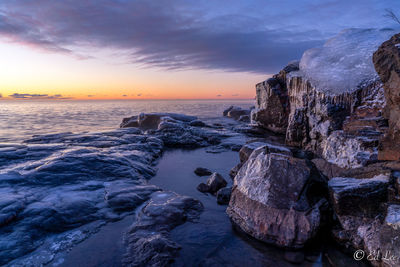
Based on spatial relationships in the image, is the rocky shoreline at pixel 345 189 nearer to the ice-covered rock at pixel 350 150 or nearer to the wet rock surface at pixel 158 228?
the ice-covered rock at pixel 350 150

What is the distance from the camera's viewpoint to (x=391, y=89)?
434 cm

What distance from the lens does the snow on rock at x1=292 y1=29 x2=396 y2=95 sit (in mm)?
7859

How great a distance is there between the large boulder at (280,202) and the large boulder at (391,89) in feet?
4.60

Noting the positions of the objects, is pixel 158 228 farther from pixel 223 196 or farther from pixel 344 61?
pixel 344 61

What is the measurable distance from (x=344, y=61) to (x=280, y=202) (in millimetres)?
7641

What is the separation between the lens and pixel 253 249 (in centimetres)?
389

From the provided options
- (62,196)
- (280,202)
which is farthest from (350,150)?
(62,196)

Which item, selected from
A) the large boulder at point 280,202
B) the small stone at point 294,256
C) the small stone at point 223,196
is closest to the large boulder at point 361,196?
the large boulder at point 280,202

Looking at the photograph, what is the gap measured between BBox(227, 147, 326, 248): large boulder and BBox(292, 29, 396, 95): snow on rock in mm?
5057

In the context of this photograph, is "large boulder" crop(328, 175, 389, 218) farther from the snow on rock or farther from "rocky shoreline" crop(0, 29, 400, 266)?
the snow on rock

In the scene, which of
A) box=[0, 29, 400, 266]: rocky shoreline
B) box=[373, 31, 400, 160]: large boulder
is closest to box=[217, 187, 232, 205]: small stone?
box=[0, 29, 400, 266]: rocky shoreline

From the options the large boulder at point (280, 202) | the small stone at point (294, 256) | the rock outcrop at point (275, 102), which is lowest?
the small stone at point (294, 256)

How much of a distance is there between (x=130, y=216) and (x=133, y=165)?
3.70 metres

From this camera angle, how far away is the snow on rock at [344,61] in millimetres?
7859
